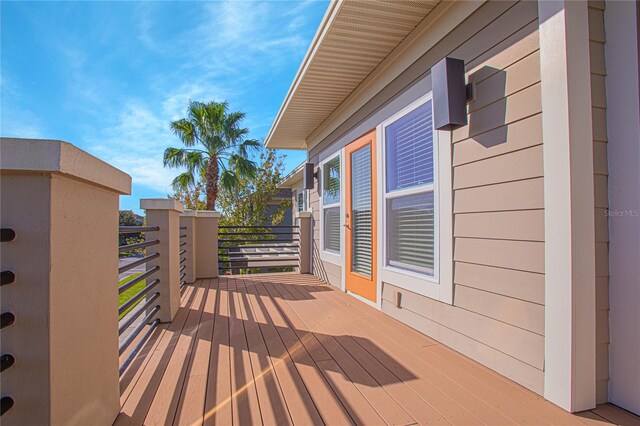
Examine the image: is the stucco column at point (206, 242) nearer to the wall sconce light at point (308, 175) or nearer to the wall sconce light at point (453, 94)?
the wall sconce light at point (308, 175)

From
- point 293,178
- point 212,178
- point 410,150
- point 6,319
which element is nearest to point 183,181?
point 212,178

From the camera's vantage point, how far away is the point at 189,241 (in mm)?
4879

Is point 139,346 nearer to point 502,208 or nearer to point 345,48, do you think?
point 502,208

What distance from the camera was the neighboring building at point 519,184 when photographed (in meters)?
1.50

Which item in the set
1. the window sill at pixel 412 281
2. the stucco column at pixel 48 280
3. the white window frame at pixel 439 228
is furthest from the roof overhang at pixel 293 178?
the stucco column at pixel 48 280

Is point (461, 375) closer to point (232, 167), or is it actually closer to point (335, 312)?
point (335, 312)

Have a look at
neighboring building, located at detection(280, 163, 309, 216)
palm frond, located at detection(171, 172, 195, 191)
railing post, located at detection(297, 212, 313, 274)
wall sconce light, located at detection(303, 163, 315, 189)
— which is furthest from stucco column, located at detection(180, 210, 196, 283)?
palm frond, located at detection(171, 172, 195, 191)

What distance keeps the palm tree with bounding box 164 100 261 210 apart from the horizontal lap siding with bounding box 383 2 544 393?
794 centimetres

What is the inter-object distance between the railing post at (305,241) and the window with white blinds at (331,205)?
72 centimetres

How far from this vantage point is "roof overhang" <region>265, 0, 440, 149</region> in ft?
7.98

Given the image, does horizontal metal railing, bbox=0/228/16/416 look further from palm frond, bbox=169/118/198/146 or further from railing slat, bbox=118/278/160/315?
palm frond, bbox=169/118/198/146

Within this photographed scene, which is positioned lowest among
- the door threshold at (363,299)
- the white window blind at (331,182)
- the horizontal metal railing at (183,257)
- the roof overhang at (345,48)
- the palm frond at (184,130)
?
the door threshold at (363,299)

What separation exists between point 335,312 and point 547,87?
2.51 metres

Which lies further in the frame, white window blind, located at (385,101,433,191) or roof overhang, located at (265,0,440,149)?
white window blind, located at (385,101,433,191)
